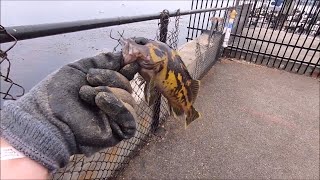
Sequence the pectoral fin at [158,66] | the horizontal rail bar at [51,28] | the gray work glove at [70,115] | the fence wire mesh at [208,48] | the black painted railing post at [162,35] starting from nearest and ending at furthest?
the gray work glove at [70,115] → the horizontal rail bar at [51,28] → the pectoral fin at [158,66] → the black painted railing post at [162,35] → the fence wire mesh at [208,48]

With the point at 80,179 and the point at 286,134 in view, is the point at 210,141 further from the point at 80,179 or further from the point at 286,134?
the point at 80,179

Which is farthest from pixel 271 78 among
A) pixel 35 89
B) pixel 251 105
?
pixel 35 89

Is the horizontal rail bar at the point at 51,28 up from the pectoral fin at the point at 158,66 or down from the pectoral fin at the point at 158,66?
up

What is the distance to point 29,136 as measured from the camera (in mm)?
842

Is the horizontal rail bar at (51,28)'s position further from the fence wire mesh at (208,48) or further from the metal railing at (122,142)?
the fence wire mesh at (208,48)

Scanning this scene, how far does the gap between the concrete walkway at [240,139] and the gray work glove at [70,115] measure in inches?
89.5

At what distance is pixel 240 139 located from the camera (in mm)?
4027

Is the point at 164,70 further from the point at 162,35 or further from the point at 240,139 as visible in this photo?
the point at 240,139

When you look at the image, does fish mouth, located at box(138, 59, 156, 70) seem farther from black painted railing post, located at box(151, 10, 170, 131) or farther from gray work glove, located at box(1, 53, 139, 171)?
black painted railing post, located at box(151, 10, 170, 131)

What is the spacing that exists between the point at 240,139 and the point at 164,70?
112 inches

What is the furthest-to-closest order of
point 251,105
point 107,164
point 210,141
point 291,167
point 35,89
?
point 251,105 → point 210,141 → point 291,167 → point 107,164 → point 35,89

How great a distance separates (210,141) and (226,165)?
0.52 meters

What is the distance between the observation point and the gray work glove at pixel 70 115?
2.79ft

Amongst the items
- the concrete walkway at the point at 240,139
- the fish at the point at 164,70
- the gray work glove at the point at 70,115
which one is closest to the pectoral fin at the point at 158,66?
the fish at the point at 164,70
